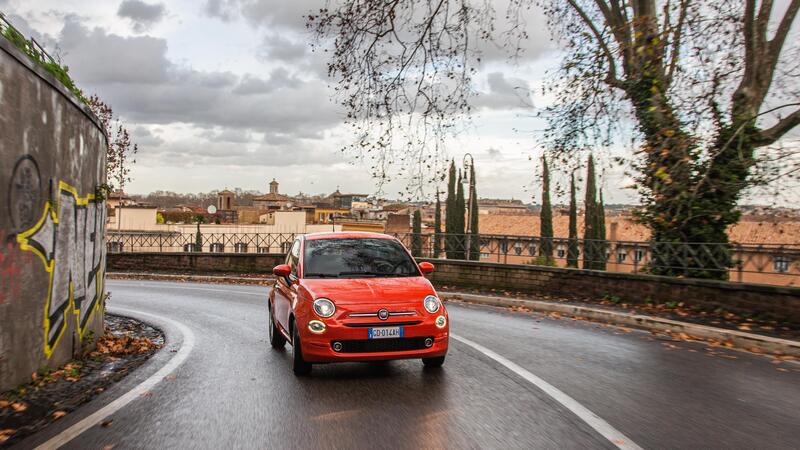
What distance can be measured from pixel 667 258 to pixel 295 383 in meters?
11.0

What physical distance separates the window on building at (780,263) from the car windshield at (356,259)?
9.80 meters

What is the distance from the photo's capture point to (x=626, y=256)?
699 inches

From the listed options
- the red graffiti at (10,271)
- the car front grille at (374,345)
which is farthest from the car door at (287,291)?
the red graffiti at (10,271)

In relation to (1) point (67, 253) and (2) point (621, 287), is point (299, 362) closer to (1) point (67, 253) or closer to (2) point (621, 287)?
(1) point (67, 253)

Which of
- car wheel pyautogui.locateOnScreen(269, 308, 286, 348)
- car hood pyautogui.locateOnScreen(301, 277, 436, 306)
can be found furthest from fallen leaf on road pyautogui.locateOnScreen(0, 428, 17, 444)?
car wheel pyautogui.locateOnScreen(269, 308, 286, 348)

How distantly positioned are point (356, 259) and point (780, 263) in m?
10.8

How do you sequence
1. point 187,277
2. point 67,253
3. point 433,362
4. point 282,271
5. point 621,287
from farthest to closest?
point 187,277 < point 621,287 < point 282,271 < point 67,253 < point 433,362

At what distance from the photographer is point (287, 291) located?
8.15 meters

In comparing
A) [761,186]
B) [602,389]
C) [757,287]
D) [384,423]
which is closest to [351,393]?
[384,423]

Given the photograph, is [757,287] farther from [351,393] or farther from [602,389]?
[351,393]

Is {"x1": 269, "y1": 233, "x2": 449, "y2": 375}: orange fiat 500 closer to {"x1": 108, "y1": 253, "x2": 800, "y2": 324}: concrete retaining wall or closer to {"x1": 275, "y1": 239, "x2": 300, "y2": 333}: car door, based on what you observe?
{"x1": 275, "y1": 239, "x2": 300, "y2": 333}: car door

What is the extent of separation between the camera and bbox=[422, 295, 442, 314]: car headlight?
695 centimetres

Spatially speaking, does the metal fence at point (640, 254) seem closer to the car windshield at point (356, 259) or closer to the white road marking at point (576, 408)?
the white road marking at point (576, 408)

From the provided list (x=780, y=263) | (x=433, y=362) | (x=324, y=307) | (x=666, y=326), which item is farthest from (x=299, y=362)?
(x=780, y=263)
